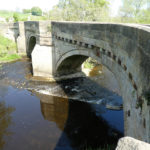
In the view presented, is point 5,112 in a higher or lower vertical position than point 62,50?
lower

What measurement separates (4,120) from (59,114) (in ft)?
11.9

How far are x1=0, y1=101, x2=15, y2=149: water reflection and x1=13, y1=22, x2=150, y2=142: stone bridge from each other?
18.3 ft

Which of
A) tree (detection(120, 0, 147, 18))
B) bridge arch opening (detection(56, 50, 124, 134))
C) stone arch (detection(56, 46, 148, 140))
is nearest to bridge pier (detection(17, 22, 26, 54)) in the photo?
bridge arch opening (detection(56, 50, 124, 134))

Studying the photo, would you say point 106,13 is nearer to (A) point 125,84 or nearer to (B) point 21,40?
(B) point 21,40

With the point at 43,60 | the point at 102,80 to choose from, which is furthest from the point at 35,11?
the point at 102,80

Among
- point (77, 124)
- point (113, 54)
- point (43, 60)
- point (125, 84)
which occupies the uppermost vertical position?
point (113, 54)

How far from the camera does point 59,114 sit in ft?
36.5

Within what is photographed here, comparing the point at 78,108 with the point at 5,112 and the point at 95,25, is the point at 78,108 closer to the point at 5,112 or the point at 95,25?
the point at 5,112

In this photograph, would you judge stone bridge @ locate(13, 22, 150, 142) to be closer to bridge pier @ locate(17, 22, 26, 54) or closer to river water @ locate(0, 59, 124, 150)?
river water @ locate(0, 59, 124, 150)

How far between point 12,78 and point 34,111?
7.25m

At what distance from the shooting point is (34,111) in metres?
11.5

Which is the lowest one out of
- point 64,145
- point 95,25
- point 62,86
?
point 64,145

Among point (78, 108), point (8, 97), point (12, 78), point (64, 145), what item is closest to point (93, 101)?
point (78, 108)

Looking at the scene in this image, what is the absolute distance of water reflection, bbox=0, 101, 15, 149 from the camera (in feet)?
30.0
